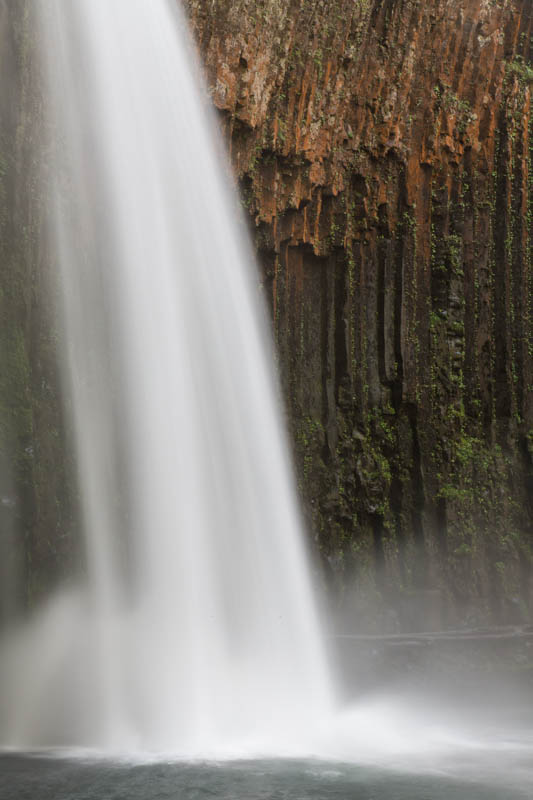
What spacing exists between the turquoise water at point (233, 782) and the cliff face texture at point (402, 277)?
6754mm

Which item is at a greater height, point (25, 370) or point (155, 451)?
point (25, 370)

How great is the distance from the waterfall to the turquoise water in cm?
76

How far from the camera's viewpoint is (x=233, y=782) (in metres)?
5.81

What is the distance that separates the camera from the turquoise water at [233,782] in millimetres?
5465

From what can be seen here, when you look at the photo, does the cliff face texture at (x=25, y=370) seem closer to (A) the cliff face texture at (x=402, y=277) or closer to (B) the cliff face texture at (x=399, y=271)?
(B) the cliff face texture at (x=399, y=271)

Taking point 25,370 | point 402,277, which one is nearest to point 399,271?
point 402,277

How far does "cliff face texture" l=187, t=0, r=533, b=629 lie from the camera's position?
43.4ft

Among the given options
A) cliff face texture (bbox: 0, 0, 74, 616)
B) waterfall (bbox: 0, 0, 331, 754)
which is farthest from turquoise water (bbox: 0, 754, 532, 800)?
cliff face texture (bbox: 0, 0, 74, 616)

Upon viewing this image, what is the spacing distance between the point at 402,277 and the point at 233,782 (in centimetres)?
1015

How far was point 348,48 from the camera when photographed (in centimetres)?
1366

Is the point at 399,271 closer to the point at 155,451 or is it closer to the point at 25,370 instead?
the point at 155,451

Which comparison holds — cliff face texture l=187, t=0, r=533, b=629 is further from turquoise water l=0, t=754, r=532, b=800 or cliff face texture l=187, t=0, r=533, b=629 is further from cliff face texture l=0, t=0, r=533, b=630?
turquoise water l=0, t=754, r=532, b=800

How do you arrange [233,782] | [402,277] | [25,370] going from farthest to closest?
[402,277]
[25,370]
[233,782]

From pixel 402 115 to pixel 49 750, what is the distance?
11.4 metres
